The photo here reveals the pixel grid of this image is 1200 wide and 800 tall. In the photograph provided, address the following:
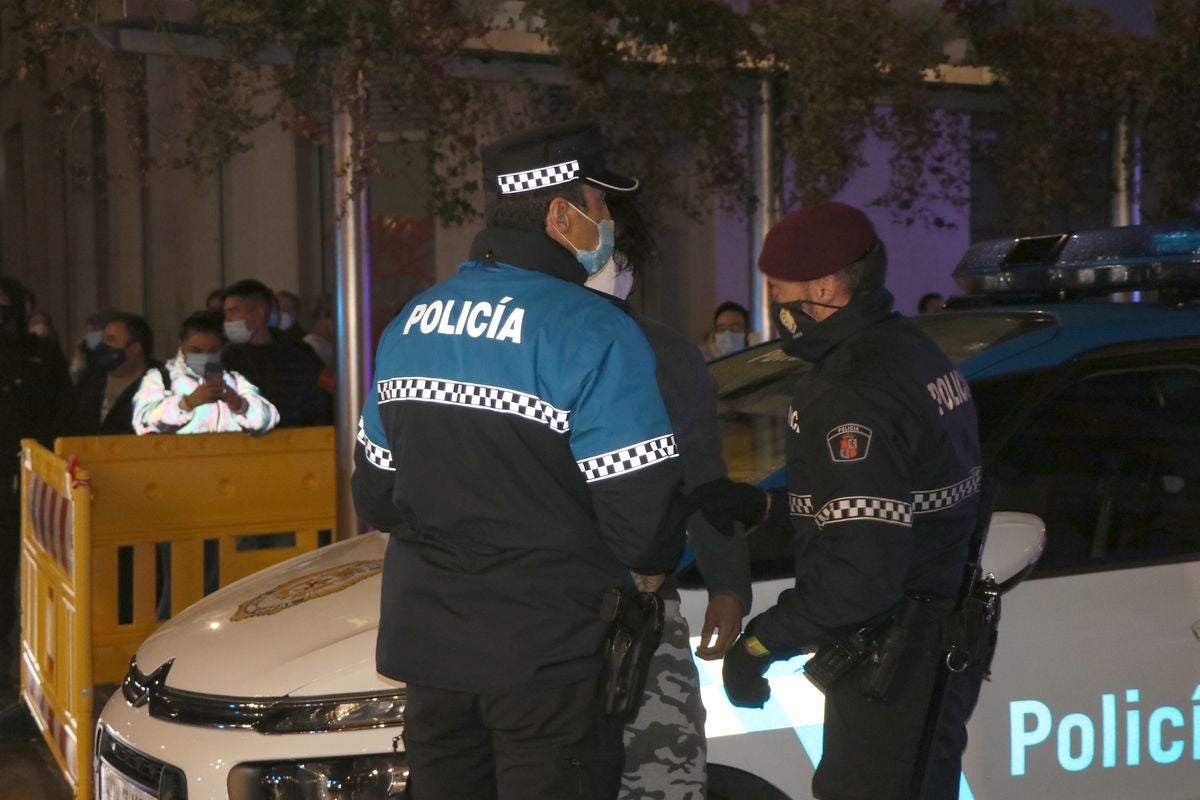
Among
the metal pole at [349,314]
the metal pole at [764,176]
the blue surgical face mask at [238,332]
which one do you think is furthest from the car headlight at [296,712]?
the metal pole at [764,176]

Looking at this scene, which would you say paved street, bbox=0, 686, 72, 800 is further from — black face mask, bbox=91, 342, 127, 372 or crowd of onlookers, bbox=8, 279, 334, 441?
black face mask, bbox=91, 342, 127, 372

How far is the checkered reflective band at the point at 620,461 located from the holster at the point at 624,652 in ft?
0.66

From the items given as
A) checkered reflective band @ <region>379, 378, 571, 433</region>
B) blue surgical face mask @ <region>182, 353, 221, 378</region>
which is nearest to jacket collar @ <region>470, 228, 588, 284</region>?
checkered reflective band @ <region>379, 378, 571, 433</region>

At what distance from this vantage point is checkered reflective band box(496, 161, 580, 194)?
2.66 m

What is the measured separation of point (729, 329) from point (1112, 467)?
592cm

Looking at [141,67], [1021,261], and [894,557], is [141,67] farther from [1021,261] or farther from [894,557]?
→ [894,557]

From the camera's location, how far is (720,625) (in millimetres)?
2906

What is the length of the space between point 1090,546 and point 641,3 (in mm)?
4509

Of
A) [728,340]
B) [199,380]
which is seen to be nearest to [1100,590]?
[199,380]

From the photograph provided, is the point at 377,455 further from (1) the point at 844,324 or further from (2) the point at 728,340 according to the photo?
(2) the point at 728,340

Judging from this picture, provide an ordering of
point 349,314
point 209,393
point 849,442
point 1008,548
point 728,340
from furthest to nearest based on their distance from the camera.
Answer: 1. point 728,340
2. point 349,314
3. point 209,393
4. point 1008,548
5. point 849,442

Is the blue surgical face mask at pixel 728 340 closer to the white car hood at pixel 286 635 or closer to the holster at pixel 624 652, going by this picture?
the white car hood at pixel 286 635

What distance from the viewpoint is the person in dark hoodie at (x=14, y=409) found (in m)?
7.38

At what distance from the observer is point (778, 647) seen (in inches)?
109
